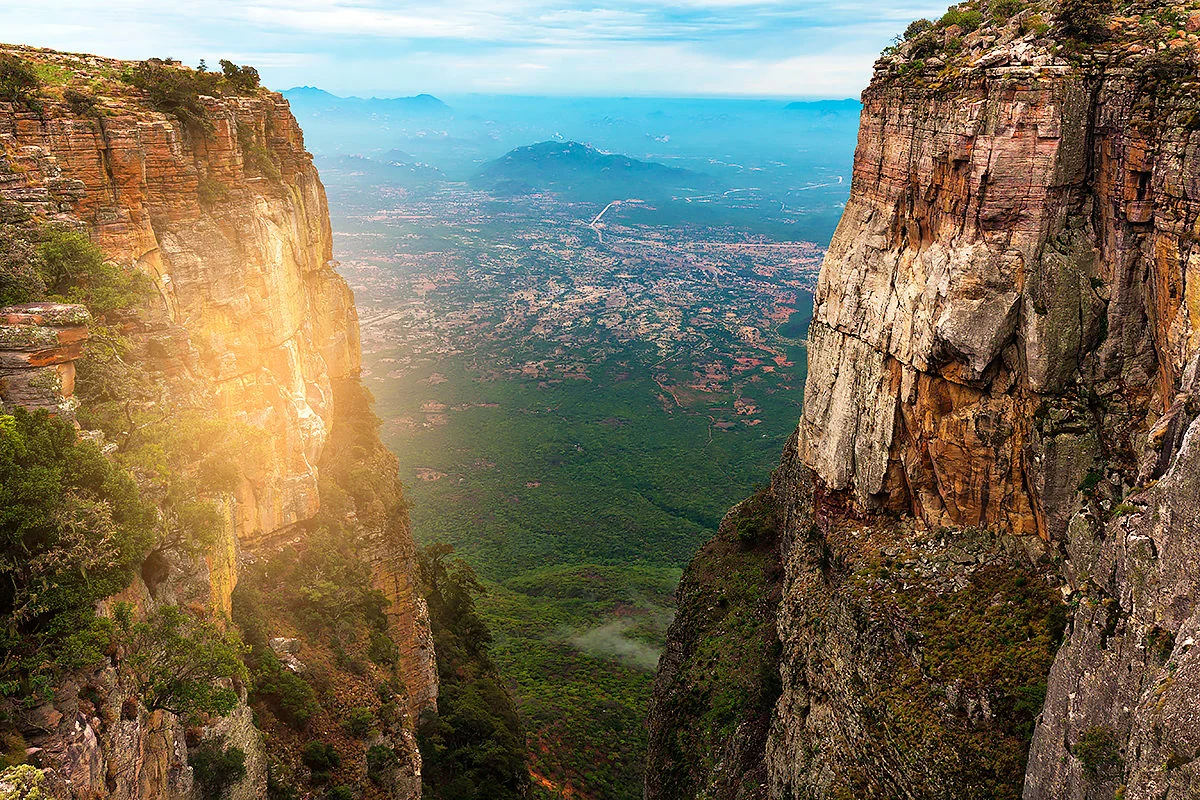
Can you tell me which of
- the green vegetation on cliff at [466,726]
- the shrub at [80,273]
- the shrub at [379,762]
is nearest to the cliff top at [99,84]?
the shrub at [80,273]

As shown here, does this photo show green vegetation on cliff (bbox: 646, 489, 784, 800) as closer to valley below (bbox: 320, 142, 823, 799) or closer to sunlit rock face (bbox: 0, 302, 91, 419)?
valley below (bbox: 320, 142, 823, 799)

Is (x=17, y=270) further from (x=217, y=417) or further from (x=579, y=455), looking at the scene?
(x=579, y=455)

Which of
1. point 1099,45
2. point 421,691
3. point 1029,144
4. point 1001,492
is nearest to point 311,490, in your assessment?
point 421,691

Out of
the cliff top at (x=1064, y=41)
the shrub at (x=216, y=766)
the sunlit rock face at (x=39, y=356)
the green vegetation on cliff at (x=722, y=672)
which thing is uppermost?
the cliff top at (x=1064, y=41)

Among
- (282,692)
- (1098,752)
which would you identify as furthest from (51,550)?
(1098,752)

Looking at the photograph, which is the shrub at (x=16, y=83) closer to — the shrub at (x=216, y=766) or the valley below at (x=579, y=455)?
the shrub at (x=216, y=766)
